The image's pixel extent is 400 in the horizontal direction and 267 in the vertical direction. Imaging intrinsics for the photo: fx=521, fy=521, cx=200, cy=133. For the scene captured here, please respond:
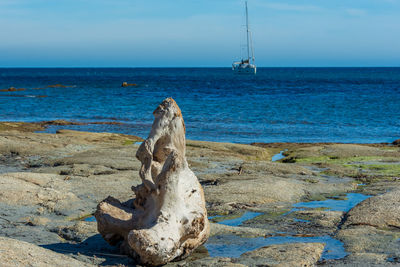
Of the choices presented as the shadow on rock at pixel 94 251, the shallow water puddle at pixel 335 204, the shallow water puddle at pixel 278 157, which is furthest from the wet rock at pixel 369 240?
the shallow water puddle at pixel 278 157

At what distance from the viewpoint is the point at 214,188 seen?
1084 centimetres

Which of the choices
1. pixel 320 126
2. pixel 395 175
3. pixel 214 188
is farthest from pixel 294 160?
pixel 320 126

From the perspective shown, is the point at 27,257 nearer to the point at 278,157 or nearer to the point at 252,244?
the point at 252,244

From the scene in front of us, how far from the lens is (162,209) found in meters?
6.43

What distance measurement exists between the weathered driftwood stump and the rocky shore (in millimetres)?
298

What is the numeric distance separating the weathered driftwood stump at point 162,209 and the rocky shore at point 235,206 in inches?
11.7

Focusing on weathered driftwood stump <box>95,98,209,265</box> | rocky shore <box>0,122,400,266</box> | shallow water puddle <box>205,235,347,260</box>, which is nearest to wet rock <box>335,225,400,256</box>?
rocky shore <box>0,122,400,266</box>

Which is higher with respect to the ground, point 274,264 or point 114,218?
point 114,218

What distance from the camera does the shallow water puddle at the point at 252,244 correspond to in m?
6.88

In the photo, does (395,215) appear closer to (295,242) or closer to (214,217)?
(295,242)

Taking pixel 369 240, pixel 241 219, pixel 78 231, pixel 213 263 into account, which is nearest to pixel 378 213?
pixel 369 240

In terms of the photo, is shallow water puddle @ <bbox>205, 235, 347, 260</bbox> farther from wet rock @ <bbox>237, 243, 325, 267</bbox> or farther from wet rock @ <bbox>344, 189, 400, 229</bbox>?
wet rock @ <bbox>344, 189, 400, 229</bbox>

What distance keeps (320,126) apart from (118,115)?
13832 mm

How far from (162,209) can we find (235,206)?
333 centimetres
